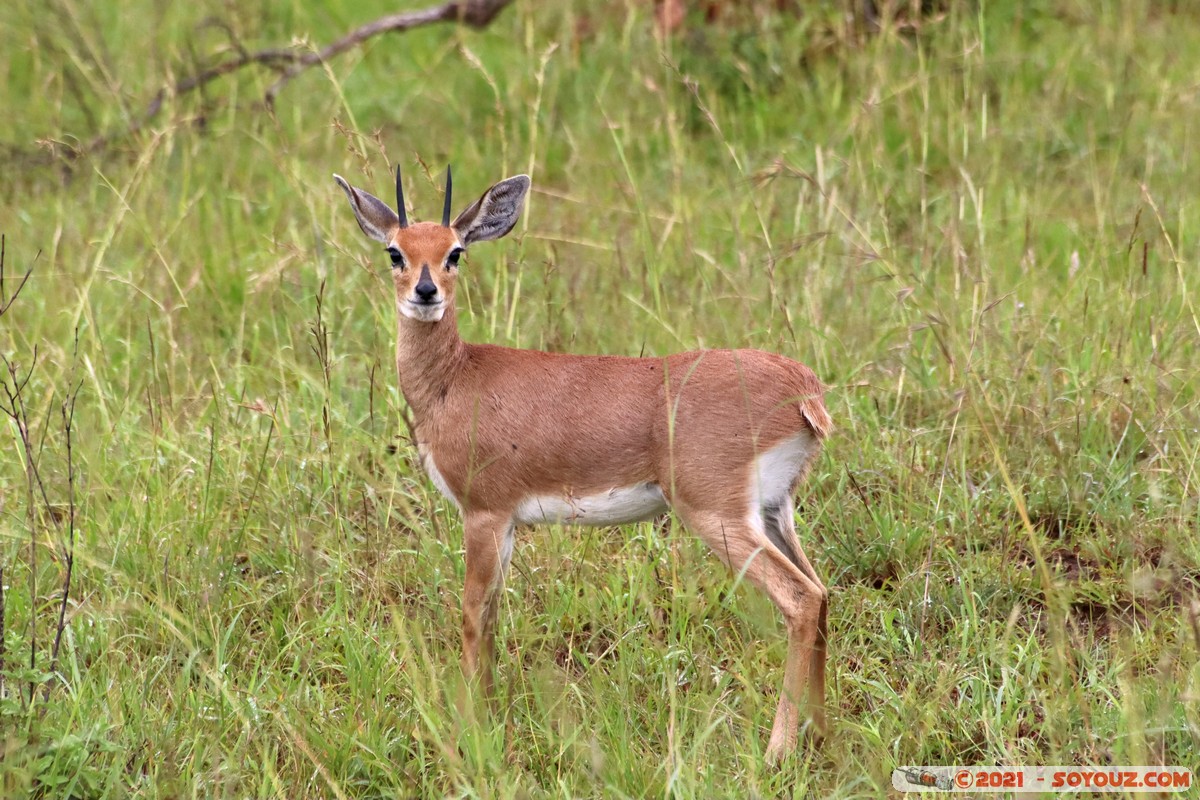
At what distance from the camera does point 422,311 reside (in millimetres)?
3814

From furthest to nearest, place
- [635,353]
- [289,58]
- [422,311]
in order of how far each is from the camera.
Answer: [289,58] < [635,353] < [422,311]

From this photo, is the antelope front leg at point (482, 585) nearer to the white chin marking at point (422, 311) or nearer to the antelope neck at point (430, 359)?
the antelope neck at point (430, 359)

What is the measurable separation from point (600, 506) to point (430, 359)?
66cm

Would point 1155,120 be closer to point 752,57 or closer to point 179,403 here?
point 752,57

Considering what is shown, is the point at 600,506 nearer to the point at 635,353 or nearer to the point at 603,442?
the point at 603,442

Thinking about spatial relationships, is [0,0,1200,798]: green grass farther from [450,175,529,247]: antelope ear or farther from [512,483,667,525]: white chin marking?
[450,175,529,247]: antelope ear

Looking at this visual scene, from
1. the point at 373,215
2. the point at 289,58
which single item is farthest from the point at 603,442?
the point at 289,58

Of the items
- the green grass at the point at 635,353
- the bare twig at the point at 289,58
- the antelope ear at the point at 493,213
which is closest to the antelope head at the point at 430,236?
the antelope ear at the point at 493,213

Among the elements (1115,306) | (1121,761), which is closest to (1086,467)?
(1115,306)

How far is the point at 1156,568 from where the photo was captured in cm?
397

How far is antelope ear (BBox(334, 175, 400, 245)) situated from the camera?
3.99 m

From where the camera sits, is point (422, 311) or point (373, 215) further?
point (373, 215)

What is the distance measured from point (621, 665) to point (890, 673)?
2.74ft

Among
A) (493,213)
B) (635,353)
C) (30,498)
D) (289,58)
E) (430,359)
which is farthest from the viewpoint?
(289,58)
